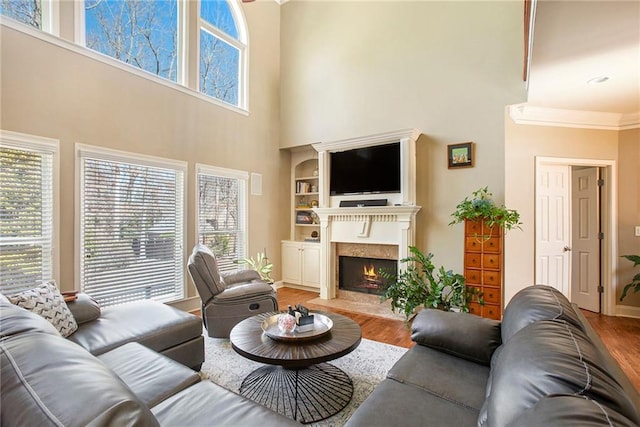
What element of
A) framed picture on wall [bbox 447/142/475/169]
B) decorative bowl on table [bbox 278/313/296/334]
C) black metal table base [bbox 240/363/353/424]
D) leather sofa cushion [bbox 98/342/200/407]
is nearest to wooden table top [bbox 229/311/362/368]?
decorative bowl on table [bbox 278/313/296/334]

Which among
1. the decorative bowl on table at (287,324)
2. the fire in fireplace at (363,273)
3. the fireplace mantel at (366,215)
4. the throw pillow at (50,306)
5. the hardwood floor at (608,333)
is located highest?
the fireplace mantel at (366,215)

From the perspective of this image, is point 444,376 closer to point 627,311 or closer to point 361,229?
point 361,229

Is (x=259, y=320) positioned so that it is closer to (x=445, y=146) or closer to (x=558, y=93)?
(x=445, y=146)

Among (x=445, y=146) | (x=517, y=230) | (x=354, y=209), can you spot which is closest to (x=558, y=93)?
(x=445, y=146)

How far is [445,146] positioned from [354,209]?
157 cm

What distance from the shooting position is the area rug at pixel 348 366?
227 cm

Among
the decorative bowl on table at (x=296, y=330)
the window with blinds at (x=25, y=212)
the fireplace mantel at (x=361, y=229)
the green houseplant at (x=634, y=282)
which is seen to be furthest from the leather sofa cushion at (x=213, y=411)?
the green houseplant at (x=634, y=282)

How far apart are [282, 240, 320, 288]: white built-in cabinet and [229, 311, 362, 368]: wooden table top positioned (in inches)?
123

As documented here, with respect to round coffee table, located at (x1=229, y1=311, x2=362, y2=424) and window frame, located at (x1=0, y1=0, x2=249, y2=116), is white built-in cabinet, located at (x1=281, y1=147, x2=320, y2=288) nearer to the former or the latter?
window frame, located at (x1=0, y1=0, x2=249, y2=116)

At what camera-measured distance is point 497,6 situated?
12.8ft

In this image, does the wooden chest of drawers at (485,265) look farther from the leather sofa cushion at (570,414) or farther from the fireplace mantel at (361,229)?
the leather sofa cushion at (570,414)

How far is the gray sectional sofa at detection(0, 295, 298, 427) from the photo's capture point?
0.71m

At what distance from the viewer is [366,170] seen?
187 inches

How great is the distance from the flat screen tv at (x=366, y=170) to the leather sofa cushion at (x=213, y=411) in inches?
146
